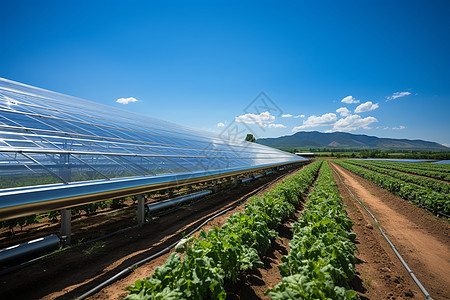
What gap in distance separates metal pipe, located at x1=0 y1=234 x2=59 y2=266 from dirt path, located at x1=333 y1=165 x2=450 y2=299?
685 centimetres

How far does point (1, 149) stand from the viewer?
3365 mm

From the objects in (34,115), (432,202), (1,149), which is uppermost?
(34,115)

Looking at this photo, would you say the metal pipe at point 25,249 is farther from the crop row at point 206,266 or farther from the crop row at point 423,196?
the crop row at point 423,196

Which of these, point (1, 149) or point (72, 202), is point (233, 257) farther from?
point (1, 149)

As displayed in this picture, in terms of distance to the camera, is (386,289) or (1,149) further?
(386,289)

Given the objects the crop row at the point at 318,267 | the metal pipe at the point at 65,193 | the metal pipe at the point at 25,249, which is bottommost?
the metal pipe at the point at 25,249

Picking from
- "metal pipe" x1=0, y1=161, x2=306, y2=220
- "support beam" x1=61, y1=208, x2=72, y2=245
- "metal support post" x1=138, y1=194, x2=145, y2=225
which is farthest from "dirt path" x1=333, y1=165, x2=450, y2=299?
"support beam" x1=61, y1=208, x2=72, y2=245

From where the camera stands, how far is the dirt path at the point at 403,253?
400cm

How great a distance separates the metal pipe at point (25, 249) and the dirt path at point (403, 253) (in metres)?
6.85

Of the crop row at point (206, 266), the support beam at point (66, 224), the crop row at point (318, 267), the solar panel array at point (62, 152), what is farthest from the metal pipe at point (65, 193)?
the crop row at point (318, 267)

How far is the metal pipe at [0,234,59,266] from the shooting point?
12.0 ft

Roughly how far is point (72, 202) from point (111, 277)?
1684 mm

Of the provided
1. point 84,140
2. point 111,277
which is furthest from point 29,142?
point 111,277

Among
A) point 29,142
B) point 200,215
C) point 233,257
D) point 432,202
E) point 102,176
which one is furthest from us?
point 432,202
